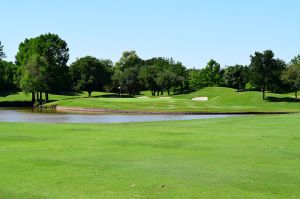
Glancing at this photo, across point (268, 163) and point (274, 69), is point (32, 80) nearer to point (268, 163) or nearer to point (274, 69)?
point (274, 69)

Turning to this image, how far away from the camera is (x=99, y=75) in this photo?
5098 inches

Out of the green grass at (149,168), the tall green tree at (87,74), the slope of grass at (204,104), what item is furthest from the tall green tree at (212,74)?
the green grass at (149,168)

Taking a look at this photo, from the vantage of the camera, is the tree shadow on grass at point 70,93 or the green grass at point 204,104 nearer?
the green grass at point 204,104

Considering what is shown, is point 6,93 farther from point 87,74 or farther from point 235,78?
point 235,78

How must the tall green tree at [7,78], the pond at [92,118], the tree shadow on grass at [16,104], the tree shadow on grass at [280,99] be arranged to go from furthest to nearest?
the tall green tree at [7,78]
the tree shadow on grass at [16,104]
the tree shadow on grass at [280,99]
the pond at [92,118]

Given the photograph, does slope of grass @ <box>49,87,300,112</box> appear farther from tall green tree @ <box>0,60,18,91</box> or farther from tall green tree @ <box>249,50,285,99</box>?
tall green tree @ <box>0,60,18,91</box>

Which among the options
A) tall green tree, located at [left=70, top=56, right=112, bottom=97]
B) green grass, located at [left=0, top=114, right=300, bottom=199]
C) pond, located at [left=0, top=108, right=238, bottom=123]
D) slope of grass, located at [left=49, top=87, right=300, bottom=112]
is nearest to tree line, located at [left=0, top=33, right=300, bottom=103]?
tall green tree, located at [left=70, top=56, right=112, bottom=97]

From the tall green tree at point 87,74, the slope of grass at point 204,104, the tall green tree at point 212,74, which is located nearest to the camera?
the slope of grass at point 204,104

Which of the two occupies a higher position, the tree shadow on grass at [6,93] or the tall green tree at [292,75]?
the tall green tree at [292,75]

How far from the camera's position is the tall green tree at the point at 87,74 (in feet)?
417

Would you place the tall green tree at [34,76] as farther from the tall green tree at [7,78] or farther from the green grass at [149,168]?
the green grass at [149,168]

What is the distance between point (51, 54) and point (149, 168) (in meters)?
105

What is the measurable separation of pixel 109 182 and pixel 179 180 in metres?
1.74

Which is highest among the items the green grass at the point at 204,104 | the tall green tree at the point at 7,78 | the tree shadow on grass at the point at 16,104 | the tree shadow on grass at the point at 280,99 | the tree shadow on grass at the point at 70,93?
the tall green tree at the point at 7,78
